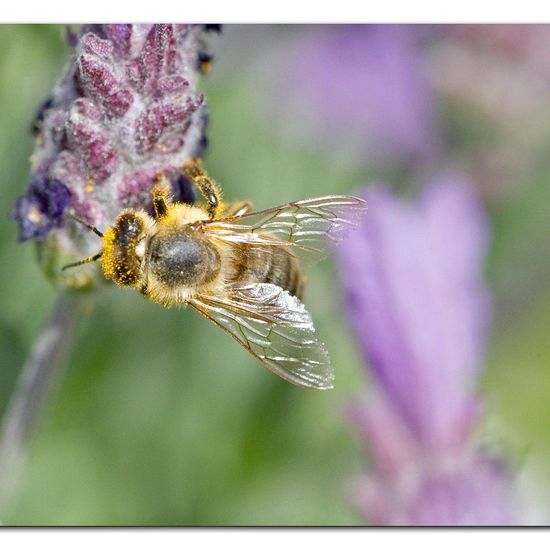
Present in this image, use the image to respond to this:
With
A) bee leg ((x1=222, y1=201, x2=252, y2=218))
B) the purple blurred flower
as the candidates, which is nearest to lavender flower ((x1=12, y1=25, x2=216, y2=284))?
bee leg ((x1=222, y1=201, x2=252, y2=218))

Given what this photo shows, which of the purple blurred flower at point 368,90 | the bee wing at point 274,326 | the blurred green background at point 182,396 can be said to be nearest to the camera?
the bee wing at point 274,326

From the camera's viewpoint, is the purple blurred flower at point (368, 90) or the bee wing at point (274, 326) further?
the purple blurred flower at point (368, 90)

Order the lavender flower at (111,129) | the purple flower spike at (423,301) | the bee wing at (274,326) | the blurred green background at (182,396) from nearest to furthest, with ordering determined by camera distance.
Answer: the lavender flower at (111,129), the bee wing at (274,326), the purple flower spike at (423,301), the blurred green background at (182,396)

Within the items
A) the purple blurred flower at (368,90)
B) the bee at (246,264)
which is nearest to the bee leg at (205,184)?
the bee at (246,264)

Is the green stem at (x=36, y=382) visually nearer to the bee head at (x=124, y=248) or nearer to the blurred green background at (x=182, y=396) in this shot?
the bee head at (x=124, y=248)

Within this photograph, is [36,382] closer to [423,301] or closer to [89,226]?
[89,226]

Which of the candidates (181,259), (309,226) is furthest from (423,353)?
(181,259)

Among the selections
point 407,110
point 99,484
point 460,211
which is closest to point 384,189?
point 460,211
